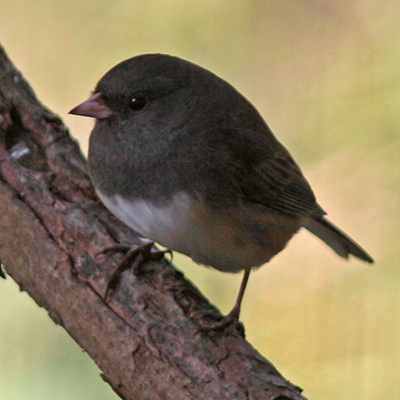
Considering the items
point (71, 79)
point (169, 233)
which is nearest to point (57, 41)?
point (71, 79)

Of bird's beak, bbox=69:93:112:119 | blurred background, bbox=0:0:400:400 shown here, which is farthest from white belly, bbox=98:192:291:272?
blurred background, bbox=0:0:400:400

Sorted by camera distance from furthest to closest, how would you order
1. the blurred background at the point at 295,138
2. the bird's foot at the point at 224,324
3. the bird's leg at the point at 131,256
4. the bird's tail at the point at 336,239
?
the blurred background at the point at 295,138
the bird's tail at the point at 336,239
the bird's leg at the point at 131,256
the bird's foot at the point at 224,324

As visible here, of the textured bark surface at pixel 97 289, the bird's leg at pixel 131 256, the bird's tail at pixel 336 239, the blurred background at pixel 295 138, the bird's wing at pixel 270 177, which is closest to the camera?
the textured bark surface at pixel 97 289

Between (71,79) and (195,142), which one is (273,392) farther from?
(71,79)

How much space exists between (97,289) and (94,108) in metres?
0.59

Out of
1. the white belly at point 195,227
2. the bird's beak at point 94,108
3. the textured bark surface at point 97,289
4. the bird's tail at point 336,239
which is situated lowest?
the textured bark surface at point 97,289

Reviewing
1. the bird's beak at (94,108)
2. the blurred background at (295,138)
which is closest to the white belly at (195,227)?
the bird's beak at (94,108)

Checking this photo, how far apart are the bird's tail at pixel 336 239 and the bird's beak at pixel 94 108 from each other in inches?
40.2

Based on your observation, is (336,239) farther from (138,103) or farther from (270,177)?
(138,103)

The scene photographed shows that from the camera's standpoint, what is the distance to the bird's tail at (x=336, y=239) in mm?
2875

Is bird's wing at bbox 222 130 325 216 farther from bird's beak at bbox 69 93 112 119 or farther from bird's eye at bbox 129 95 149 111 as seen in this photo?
bird's beak at bbox 69 93 112 119

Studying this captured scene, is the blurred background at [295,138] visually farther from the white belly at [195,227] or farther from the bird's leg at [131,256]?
the white belly at [195,227]

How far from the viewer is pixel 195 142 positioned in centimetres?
228

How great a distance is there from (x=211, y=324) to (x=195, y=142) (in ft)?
1.94
